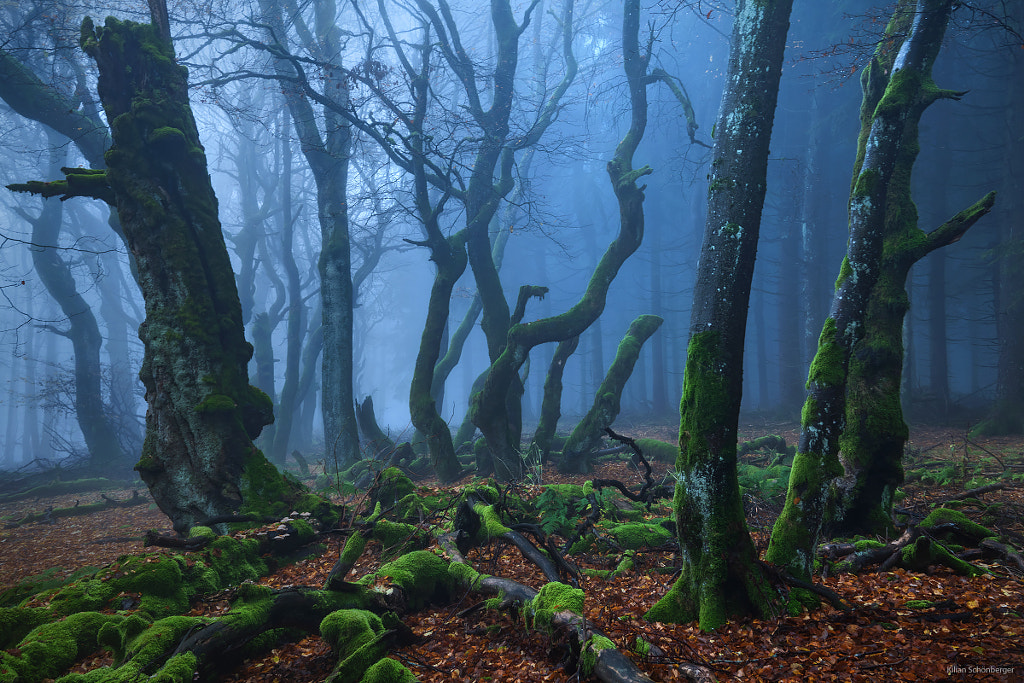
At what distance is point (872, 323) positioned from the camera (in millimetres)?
6262

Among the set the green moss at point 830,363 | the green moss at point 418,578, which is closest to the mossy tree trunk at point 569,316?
the green moss at point 418,578

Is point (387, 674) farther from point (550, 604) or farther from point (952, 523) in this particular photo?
point (952, 523)

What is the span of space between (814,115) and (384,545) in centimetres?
2619

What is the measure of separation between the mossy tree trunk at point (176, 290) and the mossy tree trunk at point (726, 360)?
5.47 meters

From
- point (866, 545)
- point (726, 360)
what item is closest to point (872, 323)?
point (866, 545)

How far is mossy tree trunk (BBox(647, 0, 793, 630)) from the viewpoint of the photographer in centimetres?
398

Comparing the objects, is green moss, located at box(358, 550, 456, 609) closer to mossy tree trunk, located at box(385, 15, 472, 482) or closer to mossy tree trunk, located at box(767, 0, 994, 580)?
Result: mossy tree trunk, located at box(767, 0, 994, 580)

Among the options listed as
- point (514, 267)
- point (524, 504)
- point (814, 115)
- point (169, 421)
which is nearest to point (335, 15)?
point (169, 421)

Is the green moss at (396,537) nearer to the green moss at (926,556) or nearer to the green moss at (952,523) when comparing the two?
the green moss at (926,556)

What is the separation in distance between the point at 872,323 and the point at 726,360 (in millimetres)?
3580

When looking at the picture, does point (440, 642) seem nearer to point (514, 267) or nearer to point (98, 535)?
point (98, 535)

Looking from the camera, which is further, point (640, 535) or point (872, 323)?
point (640, 535)

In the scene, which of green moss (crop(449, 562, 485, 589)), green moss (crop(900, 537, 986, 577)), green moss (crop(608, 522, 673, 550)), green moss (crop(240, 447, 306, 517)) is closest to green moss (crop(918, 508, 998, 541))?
green moss (crop(900, 537, 986, 577))

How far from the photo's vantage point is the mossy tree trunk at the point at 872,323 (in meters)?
4.60
